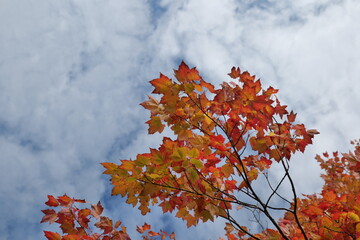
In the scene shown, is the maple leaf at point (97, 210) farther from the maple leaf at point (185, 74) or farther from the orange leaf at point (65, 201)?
the maple leaf at point (185, 74)

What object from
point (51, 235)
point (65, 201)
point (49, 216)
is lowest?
point (51, 235)

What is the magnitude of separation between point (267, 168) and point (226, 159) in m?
0.61

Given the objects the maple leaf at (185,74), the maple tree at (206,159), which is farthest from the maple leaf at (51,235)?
the maple leaf at (185,74)

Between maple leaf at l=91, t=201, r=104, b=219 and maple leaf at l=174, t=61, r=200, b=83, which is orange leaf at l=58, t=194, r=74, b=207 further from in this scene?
maple leaf at l=174, t=61, r=200, b=83

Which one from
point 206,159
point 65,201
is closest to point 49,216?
point 65,201

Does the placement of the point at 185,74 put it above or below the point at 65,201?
above

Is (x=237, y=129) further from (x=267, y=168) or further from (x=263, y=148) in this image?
(x=267, y=168)

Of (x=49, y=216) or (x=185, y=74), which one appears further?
(x=49, y=216)

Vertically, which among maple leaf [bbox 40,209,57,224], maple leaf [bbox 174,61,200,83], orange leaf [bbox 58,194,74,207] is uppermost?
maple leaf [bbox 174,61,200,83]

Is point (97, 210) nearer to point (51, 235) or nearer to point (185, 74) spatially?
point (51, 235)

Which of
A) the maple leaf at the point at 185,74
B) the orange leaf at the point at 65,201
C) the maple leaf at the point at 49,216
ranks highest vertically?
the maple leaf at the point at 185,74

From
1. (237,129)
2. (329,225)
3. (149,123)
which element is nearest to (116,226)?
(149,123)

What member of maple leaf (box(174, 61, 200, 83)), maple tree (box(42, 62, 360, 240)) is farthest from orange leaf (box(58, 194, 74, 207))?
maple leaf (box(174, 61, 200, 83))

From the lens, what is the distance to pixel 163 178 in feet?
10.8
